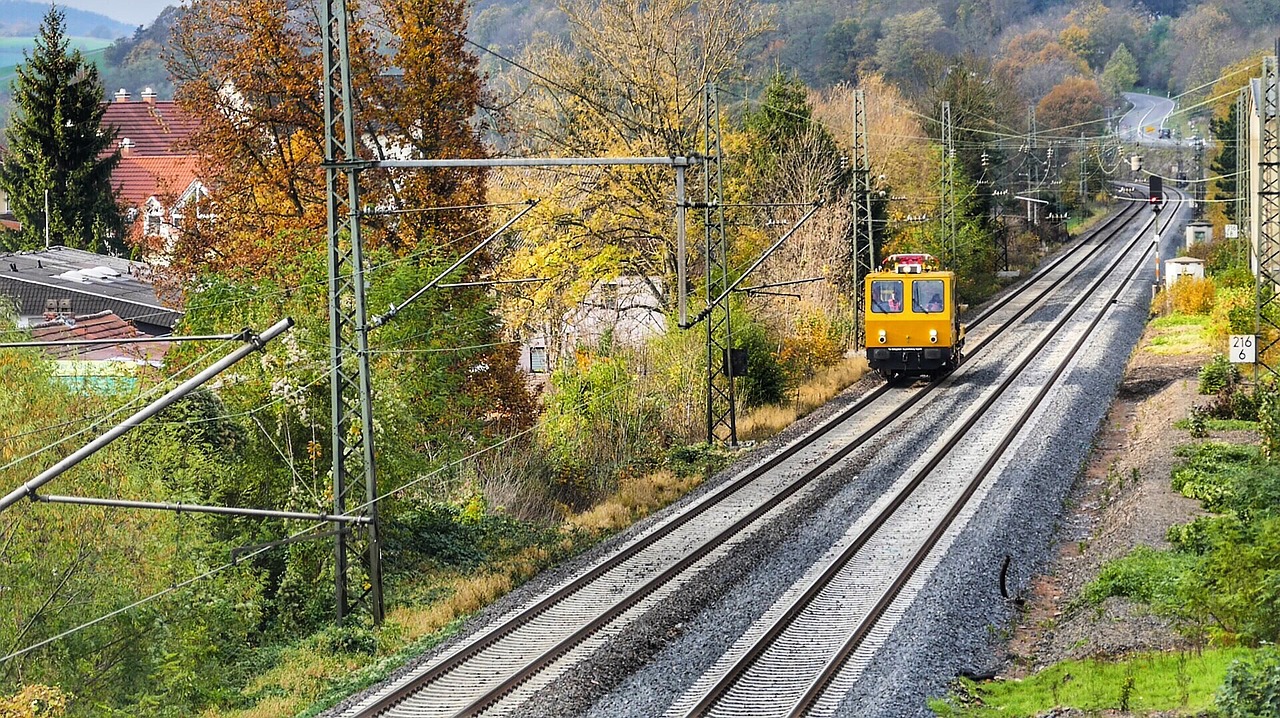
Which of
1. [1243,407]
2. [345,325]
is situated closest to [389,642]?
[345,325]

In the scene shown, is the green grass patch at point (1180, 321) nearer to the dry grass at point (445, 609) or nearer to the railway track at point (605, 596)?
the railway track at point (605, 596)

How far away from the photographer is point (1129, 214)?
93312 millimetres

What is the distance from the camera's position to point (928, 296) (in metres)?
33.2

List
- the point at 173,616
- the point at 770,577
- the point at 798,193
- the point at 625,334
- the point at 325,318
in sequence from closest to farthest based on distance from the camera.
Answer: the point at 173,616
the point at 770,577
the point at 325,318
the point at 625,334
the point at 798,193

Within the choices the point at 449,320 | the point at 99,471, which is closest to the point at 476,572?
the point at 449,320

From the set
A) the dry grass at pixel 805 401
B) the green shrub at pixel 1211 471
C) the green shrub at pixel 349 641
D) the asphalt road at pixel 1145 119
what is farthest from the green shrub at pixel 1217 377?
the asphalt road at pixel 1145 119

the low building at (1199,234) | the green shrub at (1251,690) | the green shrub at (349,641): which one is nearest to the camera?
the green shrub at (1251,690)

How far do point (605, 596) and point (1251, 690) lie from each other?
8526mm

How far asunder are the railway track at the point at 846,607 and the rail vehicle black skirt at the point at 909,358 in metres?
5.85

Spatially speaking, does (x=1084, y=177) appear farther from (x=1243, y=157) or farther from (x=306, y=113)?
(x=306, y=113)

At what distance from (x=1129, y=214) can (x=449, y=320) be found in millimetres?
80759

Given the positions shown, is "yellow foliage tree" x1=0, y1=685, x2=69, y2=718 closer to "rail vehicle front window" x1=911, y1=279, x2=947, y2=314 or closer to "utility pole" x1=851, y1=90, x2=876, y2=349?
"rail vehicle front window" x1=911, y1=279, x2=947, y2=314

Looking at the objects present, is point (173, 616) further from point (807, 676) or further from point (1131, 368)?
point (1131, 368)

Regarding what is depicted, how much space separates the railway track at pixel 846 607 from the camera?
13656 millimetres
